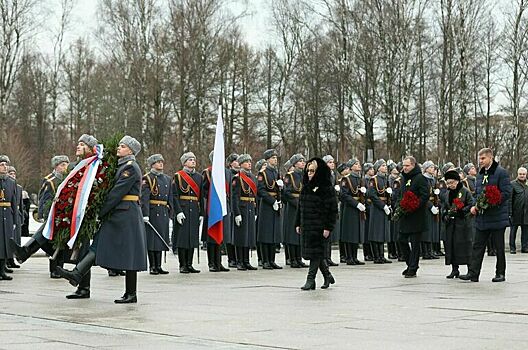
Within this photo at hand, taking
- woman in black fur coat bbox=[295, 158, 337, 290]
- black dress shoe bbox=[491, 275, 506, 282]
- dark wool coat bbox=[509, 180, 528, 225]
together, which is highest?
dark wool coat bbox=[509, 180, 528, 225]

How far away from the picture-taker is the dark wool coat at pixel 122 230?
503 inches

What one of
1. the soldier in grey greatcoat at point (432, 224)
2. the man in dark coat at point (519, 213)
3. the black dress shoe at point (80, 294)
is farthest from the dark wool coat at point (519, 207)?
the black dress shoe at point (80, 294)

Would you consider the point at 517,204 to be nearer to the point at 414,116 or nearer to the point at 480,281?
the point at 480,281

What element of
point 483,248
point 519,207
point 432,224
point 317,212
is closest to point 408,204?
point 483,248

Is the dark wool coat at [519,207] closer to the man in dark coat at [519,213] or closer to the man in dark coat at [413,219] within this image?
the man in dark coat at [519,213]

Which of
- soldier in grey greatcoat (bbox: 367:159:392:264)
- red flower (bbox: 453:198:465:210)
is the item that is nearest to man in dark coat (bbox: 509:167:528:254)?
soldier in grey greatcoat (bbox: 367:159:392:264)

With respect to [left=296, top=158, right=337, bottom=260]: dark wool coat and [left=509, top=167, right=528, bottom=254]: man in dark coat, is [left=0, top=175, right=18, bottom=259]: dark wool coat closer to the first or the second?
[left=296, top=158, right=337, bottom=260]: dark wool coat

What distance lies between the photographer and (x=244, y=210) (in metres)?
19.5

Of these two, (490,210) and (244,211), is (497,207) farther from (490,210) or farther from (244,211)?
(244,211)

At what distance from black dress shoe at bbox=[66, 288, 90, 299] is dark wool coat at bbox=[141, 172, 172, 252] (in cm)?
444

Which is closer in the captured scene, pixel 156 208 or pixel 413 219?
pixel 413 219

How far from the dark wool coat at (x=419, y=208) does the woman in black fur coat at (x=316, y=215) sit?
2.84 metres

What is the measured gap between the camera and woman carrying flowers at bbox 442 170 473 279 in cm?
1666

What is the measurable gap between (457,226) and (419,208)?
0.71m
